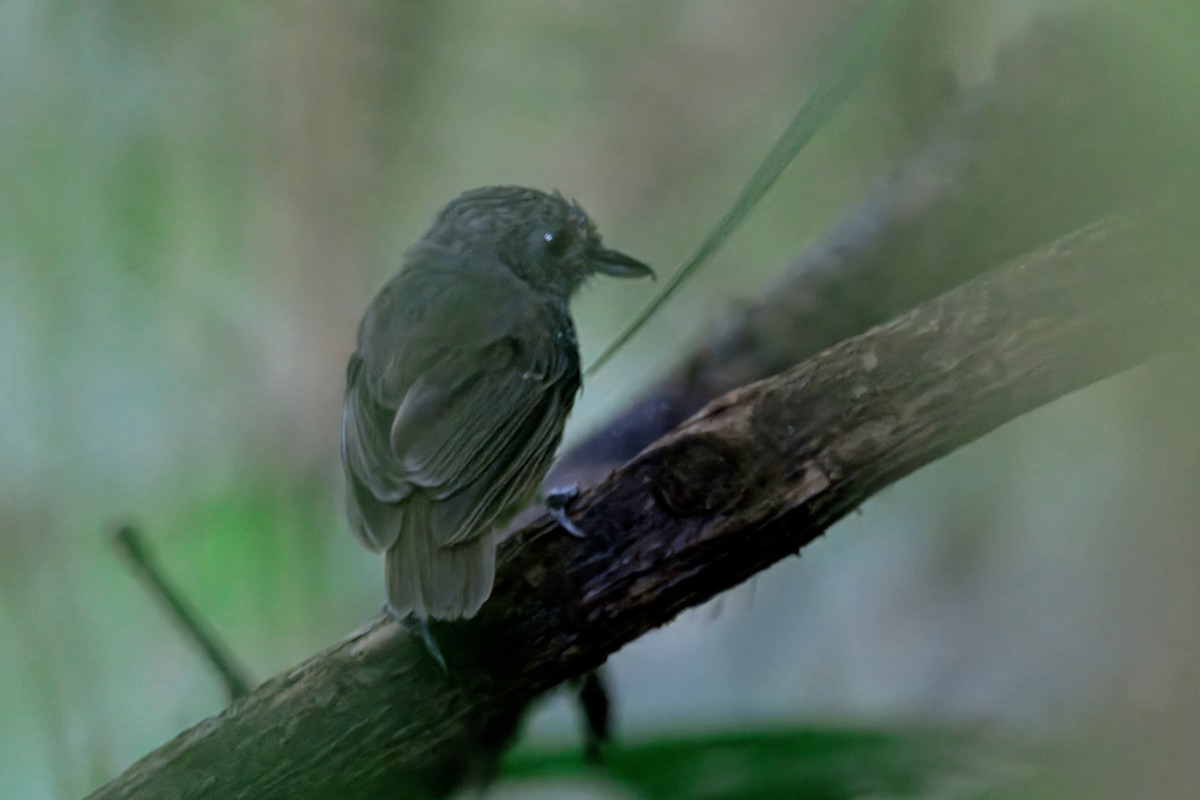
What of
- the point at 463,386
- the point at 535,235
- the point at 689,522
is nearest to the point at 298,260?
the point at 535,235

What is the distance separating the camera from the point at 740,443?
1084mm

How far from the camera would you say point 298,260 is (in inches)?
66.6

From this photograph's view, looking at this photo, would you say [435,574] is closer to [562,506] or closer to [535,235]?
[562,506]

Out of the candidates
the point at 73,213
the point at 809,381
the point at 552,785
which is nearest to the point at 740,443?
the point at 809,381

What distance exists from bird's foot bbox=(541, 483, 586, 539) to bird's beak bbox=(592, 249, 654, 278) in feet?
1.43

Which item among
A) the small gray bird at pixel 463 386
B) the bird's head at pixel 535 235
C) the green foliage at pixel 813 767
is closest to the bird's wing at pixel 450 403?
the small gray bird at pixel 463 386

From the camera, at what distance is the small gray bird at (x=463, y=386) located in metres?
1.19

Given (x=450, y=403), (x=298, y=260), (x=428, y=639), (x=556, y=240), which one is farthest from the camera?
(x=298, y=260)

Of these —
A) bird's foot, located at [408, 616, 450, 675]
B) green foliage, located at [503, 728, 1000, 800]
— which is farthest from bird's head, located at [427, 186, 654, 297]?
green foliage, located at [503, 728, 1000, 800]

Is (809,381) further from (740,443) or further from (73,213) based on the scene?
(73,213)

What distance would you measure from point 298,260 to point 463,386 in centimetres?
56

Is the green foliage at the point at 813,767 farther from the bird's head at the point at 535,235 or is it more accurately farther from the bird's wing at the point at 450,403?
the bird's head at the point at 535,235

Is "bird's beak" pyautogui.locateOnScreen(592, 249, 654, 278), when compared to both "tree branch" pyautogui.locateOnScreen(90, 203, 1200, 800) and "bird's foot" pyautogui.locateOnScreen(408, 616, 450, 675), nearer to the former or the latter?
"tree branch" pyautogui.locateOnScreen(90, 203, 1200, 800)

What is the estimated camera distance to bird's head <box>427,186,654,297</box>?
5.09ft
